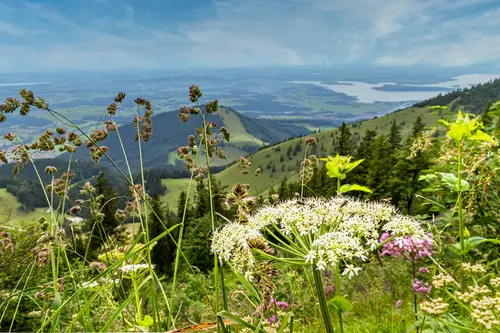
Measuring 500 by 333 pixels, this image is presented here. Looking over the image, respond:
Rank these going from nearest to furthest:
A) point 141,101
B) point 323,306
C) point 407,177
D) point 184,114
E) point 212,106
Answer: point 323,306
point 212,106
point 184,114
point 141,101
point 407,177

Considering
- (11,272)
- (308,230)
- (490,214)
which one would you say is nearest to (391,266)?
(490,214)

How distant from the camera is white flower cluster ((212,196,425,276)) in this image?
5.81 ft

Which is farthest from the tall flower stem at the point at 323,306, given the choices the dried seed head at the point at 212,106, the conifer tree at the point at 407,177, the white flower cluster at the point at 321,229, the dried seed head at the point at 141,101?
the conifer tree at the point at 407,177

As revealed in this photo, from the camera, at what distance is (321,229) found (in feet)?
6.52

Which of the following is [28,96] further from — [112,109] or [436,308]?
[436,308]

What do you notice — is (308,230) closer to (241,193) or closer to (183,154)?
(241,193)

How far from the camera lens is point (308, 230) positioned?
1954 mm

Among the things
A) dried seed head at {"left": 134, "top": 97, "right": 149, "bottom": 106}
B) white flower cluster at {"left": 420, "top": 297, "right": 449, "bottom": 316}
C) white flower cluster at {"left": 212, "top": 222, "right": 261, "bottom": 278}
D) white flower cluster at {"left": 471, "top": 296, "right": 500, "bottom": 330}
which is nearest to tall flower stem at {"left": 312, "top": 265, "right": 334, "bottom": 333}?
white flower cluster at {"left": 212, "top": 222, "right": 261, "bottom": 278}

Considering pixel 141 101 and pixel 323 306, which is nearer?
pixel 323 306

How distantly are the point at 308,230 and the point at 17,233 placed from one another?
2034 centimetres

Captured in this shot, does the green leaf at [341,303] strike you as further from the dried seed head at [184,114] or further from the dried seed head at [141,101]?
the dried seed head at [141,101]

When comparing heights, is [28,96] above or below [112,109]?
above

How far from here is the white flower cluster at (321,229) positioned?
5.81 ft

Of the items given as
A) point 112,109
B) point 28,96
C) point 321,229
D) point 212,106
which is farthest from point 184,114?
point 321,229
